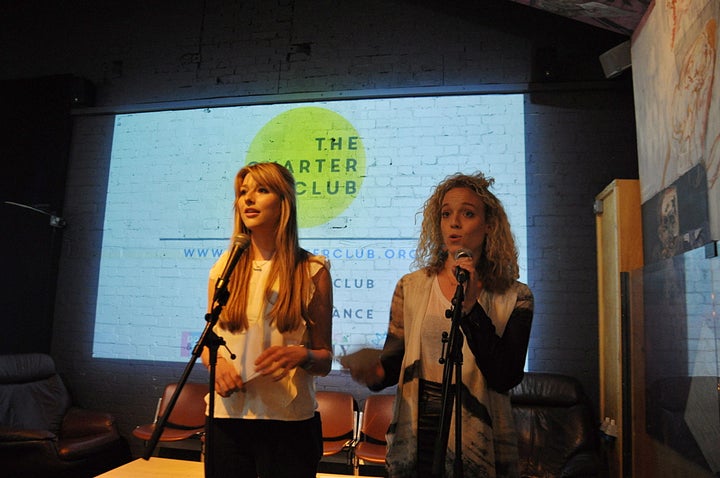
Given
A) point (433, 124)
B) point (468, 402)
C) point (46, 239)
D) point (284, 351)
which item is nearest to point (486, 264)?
point (468, 402)

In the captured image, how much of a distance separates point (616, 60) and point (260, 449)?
3744mm

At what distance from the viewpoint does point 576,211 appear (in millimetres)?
4148

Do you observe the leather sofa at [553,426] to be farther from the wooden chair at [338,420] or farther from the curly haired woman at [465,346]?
the curly haired woman at [465,346]

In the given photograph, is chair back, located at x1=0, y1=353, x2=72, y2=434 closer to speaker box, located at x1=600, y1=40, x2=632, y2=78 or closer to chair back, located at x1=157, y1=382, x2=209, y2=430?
chair back, located at x1=157, y1=382, x2=209, y2=430

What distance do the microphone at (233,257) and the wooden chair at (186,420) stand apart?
8.73ft

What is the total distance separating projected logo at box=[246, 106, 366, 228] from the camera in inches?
170

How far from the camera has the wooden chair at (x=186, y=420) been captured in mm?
3885

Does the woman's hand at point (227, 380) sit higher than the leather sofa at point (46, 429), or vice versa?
the woman's hand at point (227, 380)

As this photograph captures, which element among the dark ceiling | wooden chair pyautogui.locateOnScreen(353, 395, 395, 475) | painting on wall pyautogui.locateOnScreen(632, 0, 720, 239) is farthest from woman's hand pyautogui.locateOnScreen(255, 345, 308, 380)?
the dark ceiling

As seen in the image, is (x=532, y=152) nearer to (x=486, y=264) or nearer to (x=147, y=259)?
(x=486, y=264)

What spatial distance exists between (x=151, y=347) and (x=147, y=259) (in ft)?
2.46

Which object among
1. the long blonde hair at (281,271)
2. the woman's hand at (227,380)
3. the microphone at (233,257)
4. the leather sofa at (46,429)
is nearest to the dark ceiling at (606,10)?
the long blonde hair at (281,271)

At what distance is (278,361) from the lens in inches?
59.9

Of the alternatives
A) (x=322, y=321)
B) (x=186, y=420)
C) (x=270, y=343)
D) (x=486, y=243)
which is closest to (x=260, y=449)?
(x=270, y=343)
